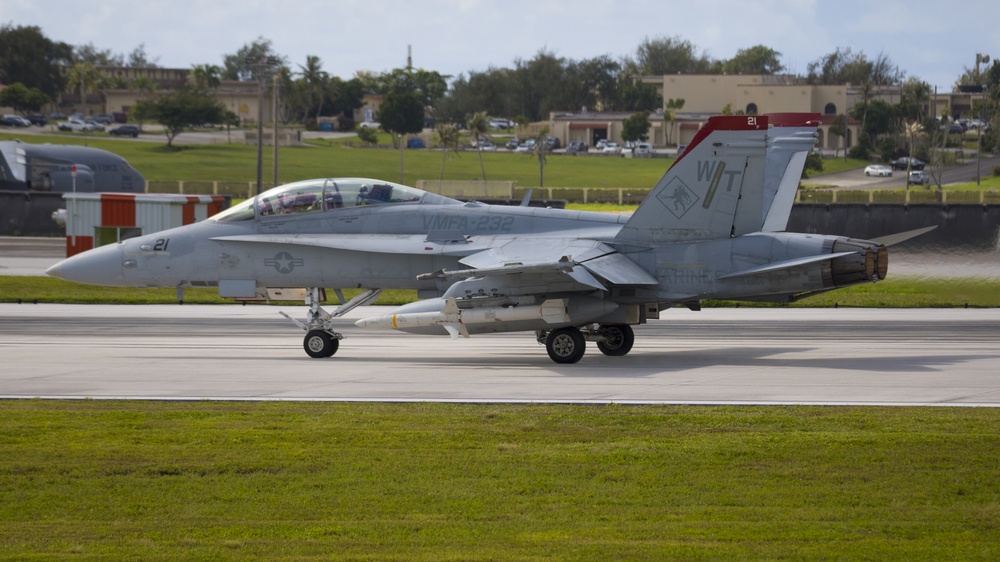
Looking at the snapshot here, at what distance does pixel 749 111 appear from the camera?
102938mm

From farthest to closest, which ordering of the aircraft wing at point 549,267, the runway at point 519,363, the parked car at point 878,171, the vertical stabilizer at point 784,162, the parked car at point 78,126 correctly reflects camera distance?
the parked car at point 78,126, the parked car at point 878,171, the vertical stabilizer at point 784,162, the aircraft wing at point 549,267, the runway at point 519,363

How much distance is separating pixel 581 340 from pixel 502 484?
29.6 feet

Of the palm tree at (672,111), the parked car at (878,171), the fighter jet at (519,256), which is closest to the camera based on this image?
the fighter jet at (519,256)

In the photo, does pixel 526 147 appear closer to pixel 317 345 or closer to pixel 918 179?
pixel 918 179

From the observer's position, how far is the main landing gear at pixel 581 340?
19281mm

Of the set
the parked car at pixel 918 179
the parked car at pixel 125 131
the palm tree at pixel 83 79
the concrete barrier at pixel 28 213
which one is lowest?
the concrete barrier at pixel 28 213

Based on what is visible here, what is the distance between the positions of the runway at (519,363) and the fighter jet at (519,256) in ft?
3.15

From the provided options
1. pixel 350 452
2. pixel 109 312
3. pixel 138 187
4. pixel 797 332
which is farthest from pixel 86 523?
pixel 138 187

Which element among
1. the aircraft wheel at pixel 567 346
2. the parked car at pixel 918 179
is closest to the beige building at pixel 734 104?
the parked car at pixel 918 179

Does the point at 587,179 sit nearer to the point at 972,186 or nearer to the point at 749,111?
the point at 749,111

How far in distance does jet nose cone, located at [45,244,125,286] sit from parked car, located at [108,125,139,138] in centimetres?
10850

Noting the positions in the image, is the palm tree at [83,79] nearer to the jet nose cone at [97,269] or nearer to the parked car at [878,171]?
the parked car at [878,171]

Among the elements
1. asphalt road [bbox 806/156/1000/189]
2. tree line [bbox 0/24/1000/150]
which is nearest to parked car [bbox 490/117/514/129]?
tree line [bbox 0/24/1000/150]

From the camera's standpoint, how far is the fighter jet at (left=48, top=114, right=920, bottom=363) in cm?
1856
